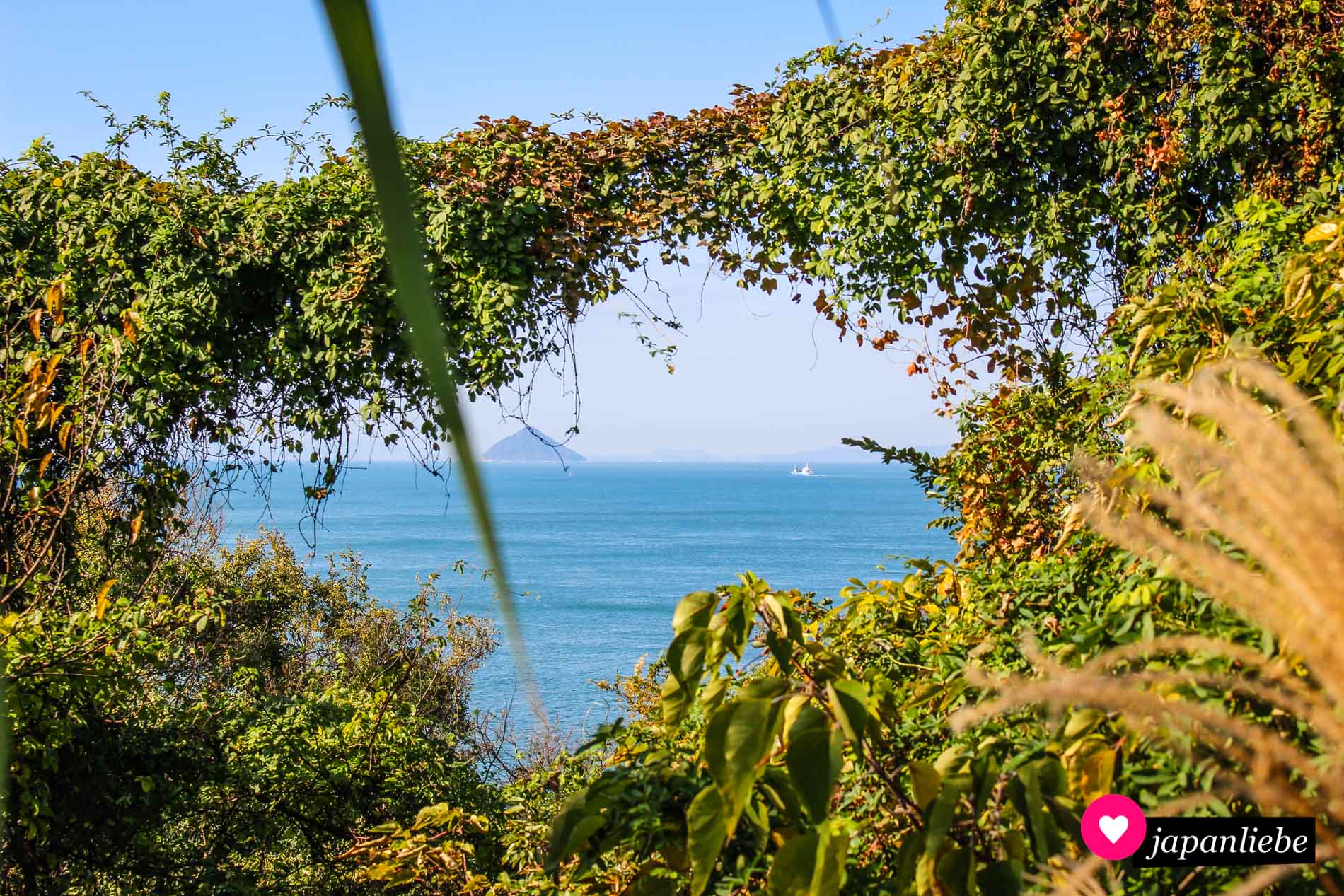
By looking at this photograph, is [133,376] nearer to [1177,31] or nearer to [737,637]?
[737,637]

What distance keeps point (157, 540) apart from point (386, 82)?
173 inches

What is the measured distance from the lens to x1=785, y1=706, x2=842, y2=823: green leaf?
1.02 metres

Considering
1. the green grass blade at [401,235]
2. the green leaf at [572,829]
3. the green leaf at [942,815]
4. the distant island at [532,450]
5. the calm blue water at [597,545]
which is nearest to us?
the green grass blade at [401,235]

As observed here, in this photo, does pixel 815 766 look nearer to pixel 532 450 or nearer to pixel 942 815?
pixel 942 815

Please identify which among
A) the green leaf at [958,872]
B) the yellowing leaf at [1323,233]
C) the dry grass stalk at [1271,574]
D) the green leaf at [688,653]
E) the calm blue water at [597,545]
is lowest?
the calm blue water at [597,545]

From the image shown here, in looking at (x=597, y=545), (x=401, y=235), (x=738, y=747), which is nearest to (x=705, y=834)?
(x=738, y=747)

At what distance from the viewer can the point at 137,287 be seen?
12.0 feet

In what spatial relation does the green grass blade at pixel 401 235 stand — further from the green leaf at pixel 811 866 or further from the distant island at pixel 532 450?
the distant island at pixel 532 450
